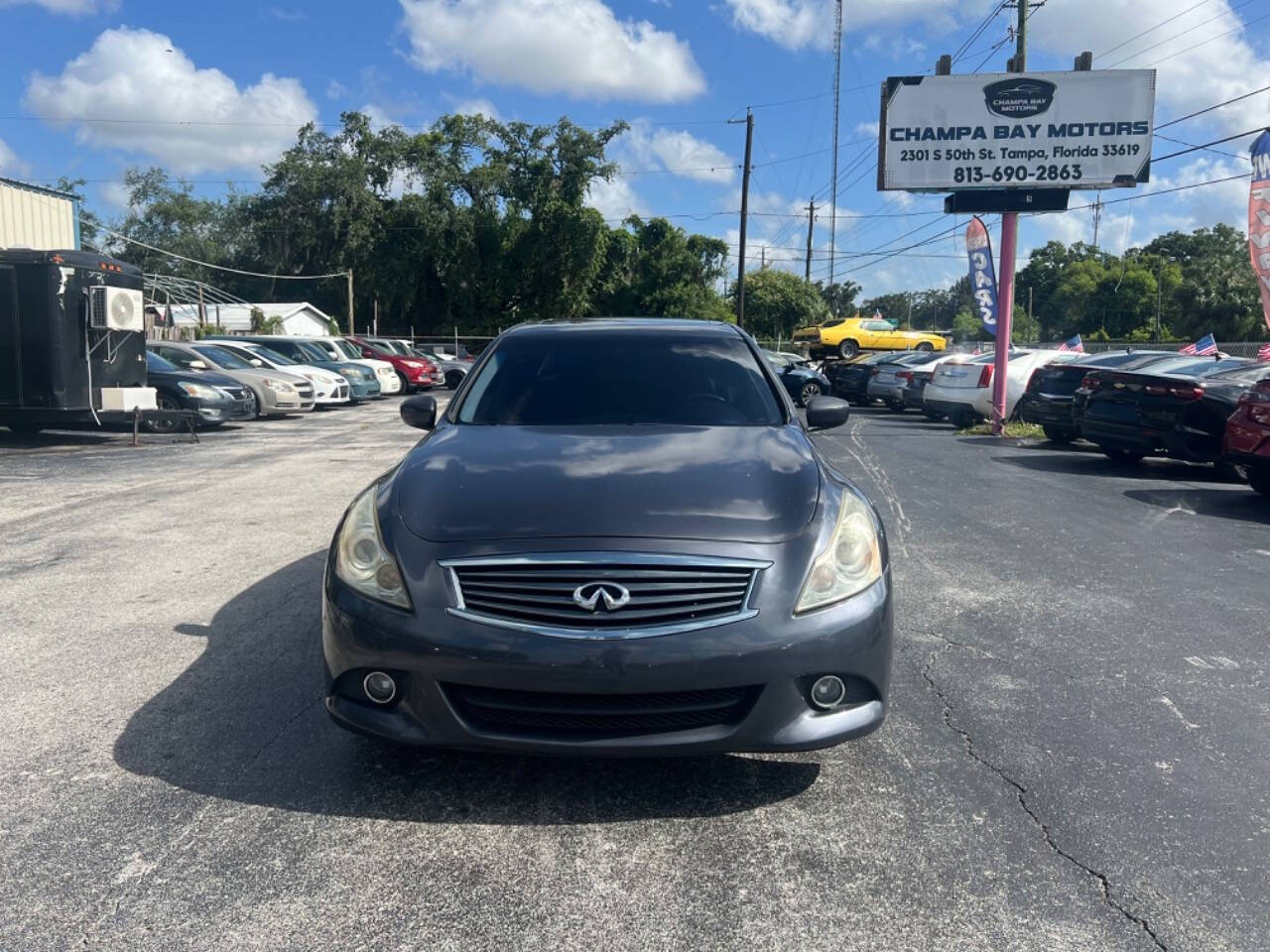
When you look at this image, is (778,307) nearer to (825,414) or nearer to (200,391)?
(200,391)

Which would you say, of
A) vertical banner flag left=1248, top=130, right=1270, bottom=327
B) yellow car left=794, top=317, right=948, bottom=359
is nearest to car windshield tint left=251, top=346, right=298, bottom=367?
vertical banner flag left=1248, top=130, right=1270, bottom=327

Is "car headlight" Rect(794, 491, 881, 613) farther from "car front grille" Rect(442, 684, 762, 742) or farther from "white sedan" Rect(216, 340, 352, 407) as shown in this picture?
"white sedan" Rect(216, 340, 352, 407)

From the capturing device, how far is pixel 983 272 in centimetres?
2066

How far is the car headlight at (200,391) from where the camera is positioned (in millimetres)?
16219

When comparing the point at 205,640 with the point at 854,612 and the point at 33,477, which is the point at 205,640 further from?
the point at 33,477

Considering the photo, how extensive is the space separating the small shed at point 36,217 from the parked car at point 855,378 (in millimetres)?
17511

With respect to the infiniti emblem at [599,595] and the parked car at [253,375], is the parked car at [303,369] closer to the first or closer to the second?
the parked car at [253,375]

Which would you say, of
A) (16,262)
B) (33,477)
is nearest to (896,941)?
(33,477)

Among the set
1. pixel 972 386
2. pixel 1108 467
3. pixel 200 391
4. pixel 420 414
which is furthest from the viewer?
pixel 972 386

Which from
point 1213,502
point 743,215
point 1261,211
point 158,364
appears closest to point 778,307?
point 743,215

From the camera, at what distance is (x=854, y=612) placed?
3244 mm

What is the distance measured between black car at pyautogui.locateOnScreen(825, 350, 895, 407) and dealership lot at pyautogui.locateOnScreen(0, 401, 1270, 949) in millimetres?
19719

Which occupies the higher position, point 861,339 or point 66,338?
point 861,339

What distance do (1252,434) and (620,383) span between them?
23.9 ft
